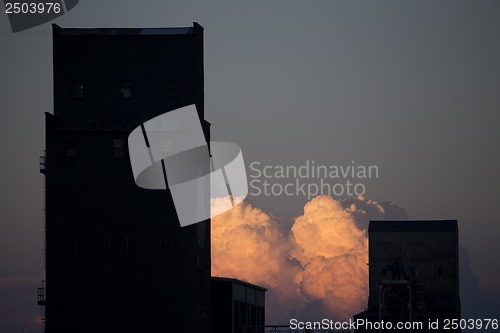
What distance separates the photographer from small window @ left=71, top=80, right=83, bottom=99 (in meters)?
122

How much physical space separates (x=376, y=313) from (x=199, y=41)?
48.4m

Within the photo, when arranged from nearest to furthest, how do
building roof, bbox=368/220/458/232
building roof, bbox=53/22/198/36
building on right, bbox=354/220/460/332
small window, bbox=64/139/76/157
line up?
1. small window, bbox=64/139/76/157
2. building roof, bbox=53/22/198/36
3. building on right, bbox=354/220/460/332
4. building roof, bbox=368/220/458/232

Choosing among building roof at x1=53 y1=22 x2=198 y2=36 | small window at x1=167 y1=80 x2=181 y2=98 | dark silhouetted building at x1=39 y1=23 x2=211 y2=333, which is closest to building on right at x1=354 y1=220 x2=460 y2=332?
dark silhouetted building at x1=39 y1=23 x2=211 y2=333

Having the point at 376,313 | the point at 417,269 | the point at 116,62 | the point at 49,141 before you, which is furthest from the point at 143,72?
the point at 417,269

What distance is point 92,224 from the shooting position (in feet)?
387

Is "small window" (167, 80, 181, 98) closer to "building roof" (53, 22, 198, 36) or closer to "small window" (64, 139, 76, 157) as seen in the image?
"building roof" (53, 22, 198, 36)

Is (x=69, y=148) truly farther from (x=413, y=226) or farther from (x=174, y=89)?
(x=413, y=226)

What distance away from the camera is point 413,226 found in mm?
169375

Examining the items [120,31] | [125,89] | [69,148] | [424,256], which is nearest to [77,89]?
[125,89]

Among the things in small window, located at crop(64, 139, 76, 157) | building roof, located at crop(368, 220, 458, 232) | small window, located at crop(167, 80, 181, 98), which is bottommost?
building roof, located at crop(368, 220, 458, 232)

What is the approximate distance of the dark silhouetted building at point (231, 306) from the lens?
129 metres

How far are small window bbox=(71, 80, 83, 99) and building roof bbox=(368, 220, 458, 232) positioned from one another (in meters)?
61.4

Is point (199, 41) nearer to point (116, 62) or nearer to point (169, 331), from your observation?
point (116, 62)

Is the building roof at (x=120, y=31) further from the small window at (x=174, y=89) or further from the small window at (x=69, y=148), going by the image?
the small window at (x=69, y=148)
